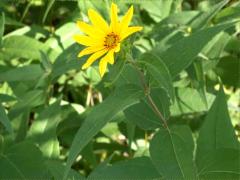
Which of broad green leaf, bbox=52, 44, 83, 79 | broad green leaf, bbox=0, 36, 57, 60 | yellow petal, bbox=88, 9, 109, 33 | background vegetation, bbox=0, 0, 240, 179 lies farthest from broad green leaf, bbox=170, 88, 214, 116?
broad green leaf, bbox=0, 36, 57, 60

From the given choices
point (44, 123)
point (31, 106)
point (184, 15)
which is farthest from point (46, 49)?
point (184, 15)

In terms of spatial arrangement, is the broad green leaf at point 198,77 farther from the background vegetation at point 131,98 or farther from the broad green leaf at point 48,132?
the broad green leaf at point 48,132

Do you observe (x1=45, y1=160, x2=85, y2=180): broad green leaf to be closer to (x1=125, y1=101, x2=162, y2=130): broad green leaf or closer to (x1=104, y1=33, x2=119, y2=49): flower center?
(x1=125, y1=101, x2=162, y2=130): broad green leaf

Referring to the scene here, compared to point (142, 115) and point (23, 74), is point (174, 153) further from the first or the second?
point (23, 74)

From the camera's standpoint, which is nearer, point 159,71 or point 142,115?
point 159,71

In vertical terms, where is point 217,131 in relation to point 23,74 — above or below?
below

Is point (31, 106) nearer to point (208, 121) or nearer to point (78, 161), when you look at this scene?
point (78, 161)

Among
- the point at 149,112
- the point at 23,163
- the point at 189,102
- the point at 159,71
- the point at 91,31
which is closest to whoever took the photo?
the point at 159,71

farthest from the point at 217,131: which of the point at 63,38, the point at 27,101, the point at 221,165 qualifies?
the point at 63,38

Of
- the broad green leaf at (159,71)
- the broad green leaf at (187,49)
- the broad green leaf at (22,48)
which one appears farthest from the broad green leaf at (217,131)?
the broad green leaf at (22,48)
